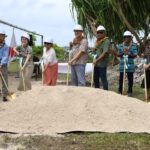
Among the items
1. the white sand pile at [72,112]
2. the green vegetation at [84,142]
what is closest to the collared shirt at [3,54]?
the white sand pile at [72,112]

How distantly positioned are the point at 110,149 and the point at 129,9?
11.9 meters

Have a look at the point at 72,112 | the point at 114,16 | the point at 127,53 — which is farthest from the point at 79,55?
the point at 114,16

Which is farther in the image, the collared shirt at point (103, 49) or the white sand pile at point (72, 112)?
the collared shirt at point (103, 49)

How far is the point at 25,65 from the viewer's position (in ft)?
39.2

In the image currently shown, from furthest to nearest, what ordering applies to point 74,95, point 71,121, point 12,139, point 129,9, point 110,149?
point 129,9, point 74,95, point 71,121, point 12,139, point 110,149

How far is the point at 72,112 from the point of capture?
8695 millimetres

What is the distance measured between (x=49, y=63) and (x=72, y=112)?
3466mm

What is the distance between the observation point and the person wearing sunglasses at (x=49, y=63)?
11.9 metres

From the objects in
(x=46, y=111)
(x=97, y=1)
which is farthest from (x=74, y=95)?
(x=97, y=1)

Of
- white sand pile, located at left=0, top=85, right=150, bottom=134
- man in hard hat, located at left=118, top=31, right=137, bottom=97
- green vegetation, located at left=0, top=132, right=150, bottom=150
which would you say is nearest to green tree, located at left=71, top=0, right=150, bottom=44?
man in hard hat, located at left=118, top=31, right=137, bottom=97

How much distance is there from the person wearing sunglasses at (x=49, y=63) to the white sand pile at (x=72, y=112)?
2176mm

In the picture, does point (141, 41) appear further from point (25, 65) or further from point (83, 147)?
point (83, 147)

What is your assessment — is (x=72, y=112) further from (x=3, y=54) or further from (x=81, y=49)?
(x=3, y=54)

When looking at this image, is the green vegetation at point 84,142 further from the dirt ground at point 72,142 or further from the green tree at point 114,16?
the green tree at point 114,16
